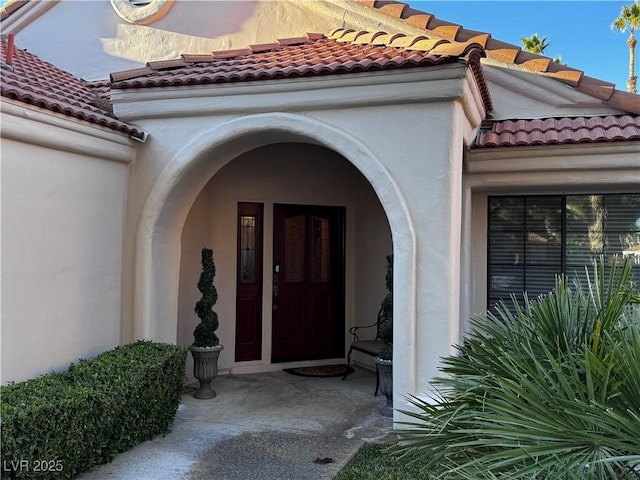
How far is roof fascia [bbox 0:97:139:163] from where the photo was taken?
15.9 ft

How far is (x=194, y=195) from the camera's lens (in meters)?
6.85

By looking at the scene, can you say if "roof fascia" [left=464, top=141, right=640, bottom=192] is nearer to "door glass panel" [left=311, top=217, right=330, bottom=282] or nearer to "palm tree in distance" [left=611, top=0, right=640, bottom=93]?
"door glass panel" [left=311, top=217, right=330, bottom=282]

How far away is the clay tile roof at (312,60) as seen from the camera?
5.48 meters

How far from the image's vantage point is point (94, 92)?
790cm

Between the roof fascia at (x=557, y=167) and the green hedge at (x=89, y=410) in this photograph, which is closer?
the green hedge at (x=89, y=410)

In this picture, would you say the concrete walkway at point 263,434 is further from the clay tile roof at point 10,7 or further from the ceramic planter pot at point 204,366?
the clay tile roof at point 10,7

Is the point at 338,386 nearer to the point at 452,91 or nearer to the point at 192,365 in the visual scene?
the point at 192,365

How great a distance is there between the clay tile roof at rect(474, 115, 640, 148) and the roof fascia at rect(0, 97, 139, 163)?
4.41m

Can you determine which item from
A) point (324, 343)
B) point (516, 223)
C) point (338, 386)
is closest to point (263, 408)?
point (338, 386)

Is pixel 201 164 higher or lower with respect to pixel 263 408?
higher

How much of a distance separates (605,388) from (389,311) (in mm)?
4464

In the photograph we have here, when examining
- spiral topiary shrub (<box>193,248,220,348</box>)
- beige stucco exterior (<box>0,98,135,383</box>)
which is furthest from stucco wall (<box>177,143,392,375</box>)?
beige stucco exterior (<box>0,98,135,383</box>)

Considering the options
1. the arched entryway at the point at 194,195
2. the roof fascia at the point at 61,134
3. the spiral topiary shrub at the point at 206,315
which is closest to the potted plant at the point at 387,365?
the arched entryway at the point at 194,195

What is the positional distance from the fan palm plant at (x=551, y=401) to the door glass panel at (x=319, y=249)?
19.1 ft
